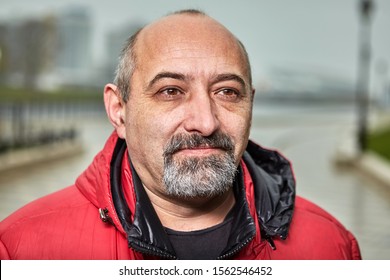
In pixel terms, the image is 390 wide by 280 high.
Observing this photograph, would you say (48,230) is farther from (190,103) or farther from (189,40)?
(189,40)

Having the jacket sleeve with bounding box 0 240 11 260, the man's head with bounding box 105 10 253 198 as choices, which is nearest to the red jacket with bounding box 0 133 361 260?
the jacket sleeve with bounding box 0 240 11 260

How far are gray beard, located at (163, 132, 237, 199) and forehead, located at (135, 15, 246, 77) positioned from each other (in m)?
0.20

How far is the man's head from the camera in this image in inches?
72.1

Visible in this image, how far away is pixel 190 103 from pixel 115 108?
0.31 m

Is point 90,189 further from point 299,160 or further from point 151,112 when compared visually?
point 299,160

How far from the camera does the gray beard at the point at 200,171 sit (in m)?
1.84

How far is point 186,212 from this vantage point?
198 centimetres

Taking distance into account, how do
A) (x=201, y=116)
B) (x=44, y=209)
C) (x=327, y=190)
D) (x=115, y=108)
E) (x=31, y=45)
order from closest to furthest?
(x=201, y=116), (x=44, y=209), (x=115, y=108), (x=327, y=190), (x=31, y=45)

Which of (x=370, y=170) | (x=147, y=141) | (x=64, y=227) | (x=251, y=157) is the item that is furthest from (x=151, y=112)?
(x=370, y=170)

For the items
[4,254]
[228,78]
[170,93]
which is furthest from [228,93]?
[4,254]

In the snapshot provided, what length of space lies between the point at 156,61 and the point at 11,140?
1356 centimetres

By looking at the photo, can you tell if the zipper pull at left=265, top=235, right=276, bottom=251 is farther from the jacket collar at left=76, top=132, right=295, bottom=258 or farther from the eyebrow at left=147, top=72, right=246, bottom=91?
the eyebrow at left=147, top=72, right=246, bottom=91

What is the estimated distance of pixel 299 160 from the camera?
57.7ft

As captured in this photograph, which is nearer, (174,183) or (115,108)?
(174,183)
